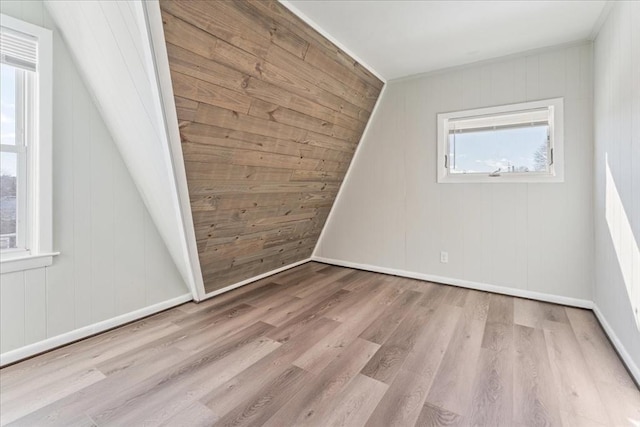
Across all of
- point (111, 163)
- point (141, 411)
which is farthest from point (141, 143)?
point (141, 411)

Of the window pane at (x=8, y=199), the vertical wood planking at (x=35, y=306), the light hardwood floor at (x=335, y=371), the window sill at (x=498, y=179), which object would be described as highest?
the window sill at (x=498, y=179)

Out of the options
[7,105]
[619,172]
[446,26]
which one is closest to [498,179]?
[619,172]

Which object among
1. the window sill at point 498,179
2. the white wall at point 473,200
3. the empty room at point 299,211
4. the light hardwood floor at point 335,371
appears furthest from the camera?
the window sill at point 498,179

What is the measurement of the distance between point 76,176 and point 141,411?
1548 mm

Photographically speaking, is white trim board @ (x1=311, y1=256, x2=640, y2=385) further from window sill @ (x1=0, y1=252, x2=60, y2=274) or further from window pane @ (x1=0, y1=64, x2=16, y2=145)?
window pane @ (x1=0, y1=64, x2=16, y2=145)

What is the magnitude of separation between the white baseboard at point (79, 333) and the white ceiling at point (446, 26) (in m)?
2.57

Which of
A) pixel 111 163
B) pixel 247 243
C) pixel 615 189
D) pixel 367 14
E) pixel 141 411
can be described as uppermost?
pixel 367 14

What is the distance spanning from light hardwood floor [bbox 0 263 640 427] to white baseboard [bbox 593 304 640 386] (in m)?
0.04

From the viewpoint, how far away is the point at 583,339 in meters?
2.09

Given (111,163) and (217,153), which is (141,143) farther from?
(217,153)

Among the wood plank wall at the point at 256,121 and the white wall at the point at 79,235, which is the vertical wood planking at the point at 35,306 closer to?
the white wall at the point at 79,235

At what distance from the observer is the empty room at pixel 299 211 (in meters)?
1.57

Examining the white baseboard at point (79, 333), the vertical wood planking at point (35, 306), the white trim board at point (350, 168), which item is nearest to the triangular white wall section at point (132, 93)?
the white baseboard at point (79, 333)

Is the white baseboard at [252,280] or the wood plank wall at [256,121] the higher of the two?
the wood plank wall at [256,121]
